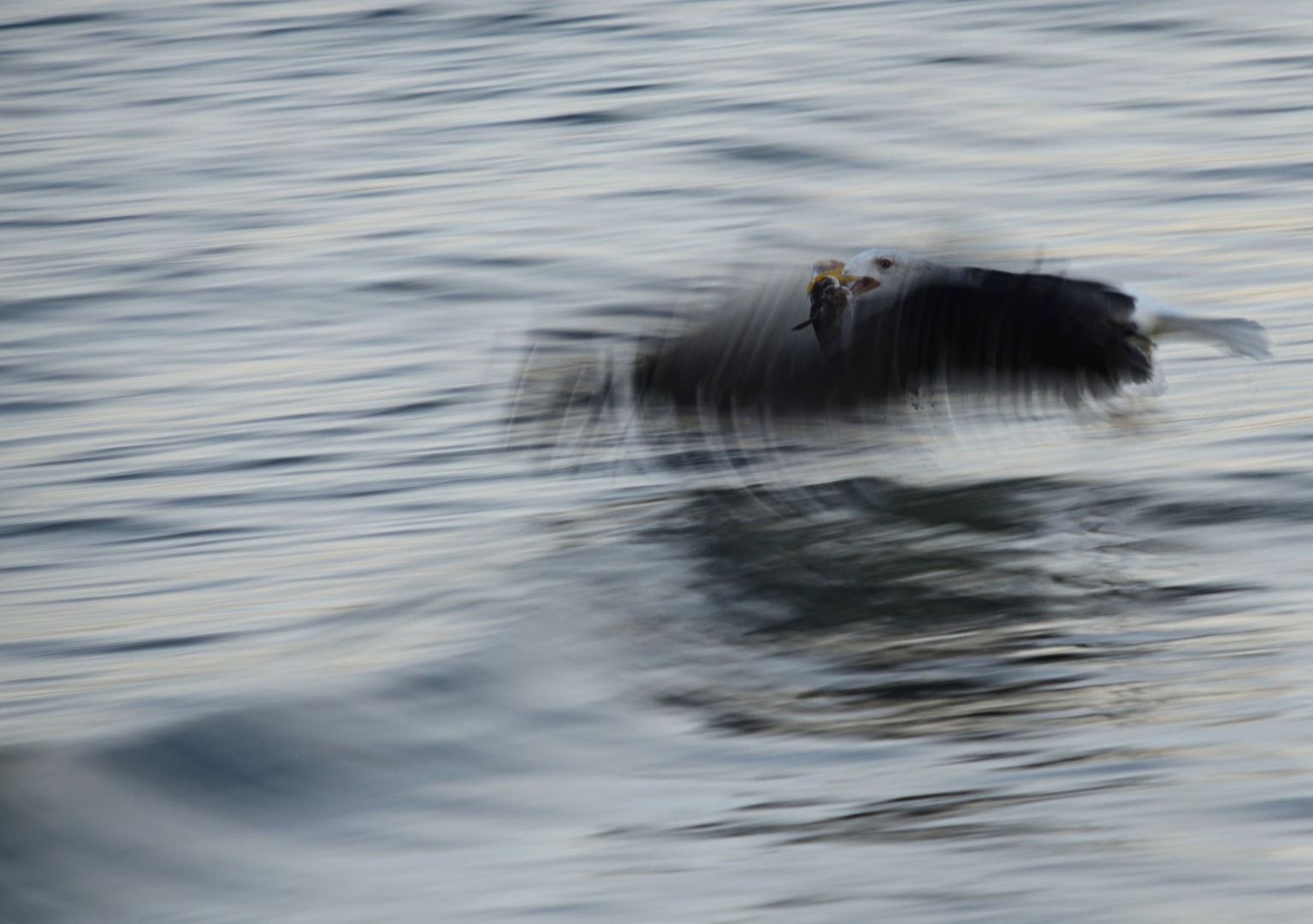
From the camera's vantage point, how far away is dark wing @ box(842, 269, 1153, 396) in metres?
4.54

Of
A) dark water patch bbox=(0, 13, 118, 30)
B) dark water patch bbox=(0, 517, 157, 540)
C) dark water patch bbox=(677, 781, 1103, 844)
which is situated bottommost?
dark water patch bbox=(677, 781, 1103, 844)

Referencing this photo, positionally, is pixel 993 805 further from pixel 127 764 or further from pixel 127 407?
pixel 127 407

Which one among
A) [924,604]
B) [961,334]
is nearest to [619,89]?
[961,334]

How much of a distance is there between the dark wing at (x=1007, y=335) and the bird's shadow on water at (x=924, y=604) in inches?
19.3

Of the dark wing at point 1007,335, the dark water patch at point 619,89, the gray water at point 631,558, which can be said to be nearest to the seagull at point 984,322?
the dark wing at point 1007,335

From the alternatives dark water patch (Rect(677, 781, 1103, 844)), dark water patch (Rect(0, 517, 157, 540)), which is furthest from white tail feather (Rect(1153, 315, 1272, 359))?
dark water patch (Rect(0, 517, 157, 540))

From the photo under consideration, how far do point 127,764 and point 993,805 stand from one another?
6.12 feet

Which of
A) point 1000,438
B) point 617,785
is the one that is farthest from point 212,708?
point 1000,438

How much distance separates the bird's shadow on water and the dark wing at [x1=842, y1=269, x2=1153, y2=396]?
491 mm

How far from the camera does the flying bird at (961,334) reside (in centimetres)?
454

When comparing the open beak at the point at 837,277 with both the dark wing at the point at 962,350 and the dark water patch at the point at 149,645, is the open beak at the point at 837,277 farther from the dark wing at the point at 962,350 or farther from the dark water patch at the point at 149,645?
the dark water patch at the point at 149,645

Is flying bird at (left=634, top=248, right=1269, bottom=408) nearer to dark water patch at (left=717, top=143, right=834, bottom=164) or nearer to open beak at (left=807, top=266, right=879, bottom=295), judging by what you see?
open beak at (left=807, top=266, right=879, bottom=295)

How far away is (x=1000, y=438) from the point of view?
5.12 metres

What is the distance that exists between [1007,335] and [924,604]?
72cm
